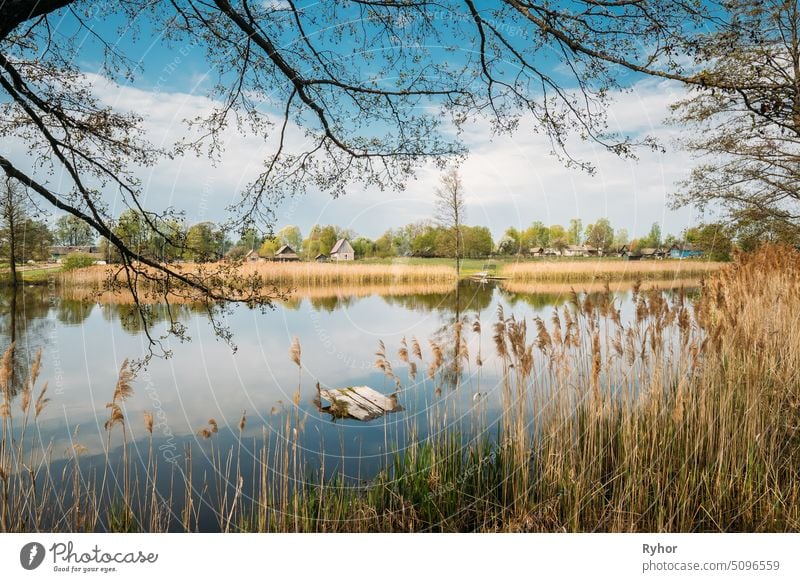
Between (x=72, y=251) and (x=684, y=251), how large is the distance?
631 centimetres

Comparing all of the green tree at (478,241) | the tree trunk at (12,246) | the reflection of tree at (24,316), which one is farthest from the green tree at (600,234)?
the tree trunk at (12,246)

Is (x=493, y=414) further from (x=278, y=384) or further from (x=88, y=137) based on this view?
(x=88, y=137)

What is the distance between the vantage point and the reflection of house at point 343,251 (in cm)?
407

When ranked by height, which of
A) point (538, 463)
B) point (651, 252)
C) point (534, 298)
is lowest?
point (538, 463)

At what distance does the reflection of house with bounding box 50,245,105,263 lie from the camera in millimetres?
3928

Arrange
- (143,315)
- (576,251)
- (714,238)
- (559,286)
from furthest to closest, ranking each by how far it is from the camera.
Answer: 1. (714,238)
2. (559,286)
3. (576,251)
4. (143,315)

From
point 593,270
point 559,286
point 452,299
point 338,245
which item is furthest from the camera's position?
point 559,286

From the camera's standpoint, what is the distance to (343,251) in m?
4.16

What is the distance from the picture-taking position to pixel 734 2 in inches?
132

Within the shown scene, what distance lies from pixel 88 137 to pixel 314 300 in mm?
2378

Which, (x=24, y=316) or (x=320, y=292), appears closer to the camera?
(x=24, y=316)

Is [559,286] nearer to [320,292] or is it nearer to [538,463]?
[538,463]

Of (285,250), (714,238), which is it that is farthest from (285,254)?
(714,238)
